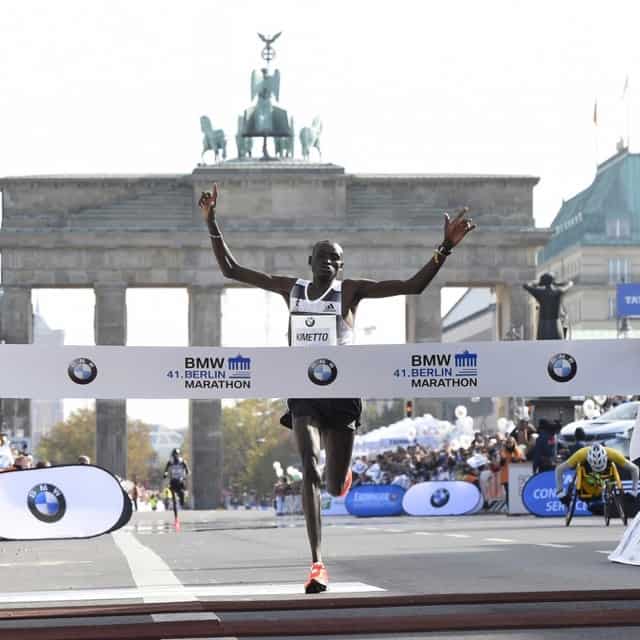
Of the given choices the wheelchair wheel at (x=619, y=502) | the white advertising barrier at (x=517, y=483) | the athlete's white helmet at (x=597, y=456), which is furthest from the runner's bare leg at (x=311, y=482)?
the white advertising barrier at (x=517, y=483)

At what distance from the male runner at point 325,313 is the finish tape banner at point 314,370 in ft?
1.60

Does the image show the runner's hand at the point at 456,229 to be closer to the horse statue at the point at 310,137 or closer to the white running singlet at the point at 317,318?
the white running singlet at the point at 317,318

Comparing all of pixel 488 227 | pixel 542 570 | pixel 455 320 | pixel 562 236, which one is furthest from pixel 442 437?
pixel 455 320

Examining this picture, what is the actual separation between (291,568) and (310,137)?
82660mm

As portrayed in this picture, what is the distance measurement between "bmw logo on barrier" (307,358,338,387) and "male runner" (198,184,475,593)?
10.0 inches

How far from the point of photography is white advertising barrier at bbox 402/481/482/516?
1722 inches

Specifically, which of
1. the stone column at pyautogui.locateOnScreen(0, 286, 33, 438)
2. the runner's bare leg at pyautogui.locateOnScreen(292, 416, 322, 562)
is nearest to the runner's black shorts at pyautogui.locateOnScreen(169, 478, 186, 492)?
the runner's bare leg at pyautogui.locateOnScreen(292, 416, 322, 562)

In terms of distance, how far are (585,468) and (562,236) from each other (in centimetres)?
13361

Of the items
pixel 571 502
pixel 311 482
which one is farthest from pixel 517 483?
pixel 311 482

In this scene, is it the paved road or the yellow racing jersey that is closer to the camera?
the paved road

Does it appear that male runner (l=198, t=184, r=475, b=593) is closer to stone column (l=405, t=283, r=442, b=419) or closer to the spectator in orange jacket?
the spectator in orange jacket

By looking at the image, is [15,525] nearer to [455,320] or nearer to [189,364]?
[189,364]

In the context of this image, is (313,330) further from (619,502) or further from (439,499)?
(439,499)

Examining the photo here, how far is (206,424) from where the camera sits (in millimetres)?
94688
